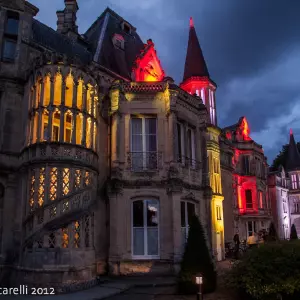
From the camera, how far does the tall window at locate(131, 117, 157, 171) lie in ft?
58.0

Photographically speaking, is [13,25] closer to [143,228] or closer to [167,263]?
[143,228]

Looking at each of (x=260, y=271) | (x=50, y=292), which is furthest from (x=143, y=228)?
(x=260, y=271)

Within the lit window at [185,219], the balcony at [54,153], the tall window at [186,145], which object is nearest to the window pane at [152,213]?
the lit window at [185,219]

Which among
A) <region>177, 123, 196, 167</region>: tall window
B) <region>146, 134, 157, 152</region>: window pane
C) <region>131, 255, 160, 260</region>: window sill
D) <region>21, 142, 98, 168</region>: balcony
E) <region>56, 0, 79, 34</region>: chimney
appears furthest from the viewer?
<region>56, 0, 79, 34</region>: chimney

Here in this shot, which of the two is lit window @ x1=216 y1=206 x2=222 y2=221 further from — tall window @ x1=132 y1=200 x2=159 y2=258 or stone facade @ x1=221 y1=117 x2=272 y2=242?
stone facade @ x1=221 y1=117 x2=272 y2=242

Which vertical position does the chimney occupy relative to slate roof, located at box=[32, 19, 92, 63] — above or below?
above

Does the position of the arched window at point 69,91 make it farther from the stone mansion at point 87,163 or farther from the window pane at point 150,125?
the window pane at point 150,125

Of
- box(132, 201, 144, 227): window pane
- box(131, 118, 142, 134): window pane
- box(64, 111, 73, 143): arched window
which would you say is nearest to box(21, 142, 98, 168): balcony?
box(64, 111, 73, 143): arched window

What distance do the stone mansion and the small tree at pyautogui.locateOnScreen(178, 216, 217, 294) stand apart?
11.6 feet

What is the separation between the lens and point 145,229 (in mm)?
16812

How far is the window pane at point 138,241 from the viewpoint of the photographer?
16578mm

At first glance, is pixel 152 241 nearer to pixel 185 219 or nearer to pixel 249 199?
pixel 185 219

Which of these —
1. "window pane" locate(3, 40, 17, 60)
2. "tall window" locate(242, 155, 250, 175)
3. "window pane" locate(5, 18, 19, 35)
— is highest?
"window pane" locate(5, 18, 19, 35)

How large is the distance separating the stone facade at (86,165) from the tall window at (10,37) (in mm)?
47
